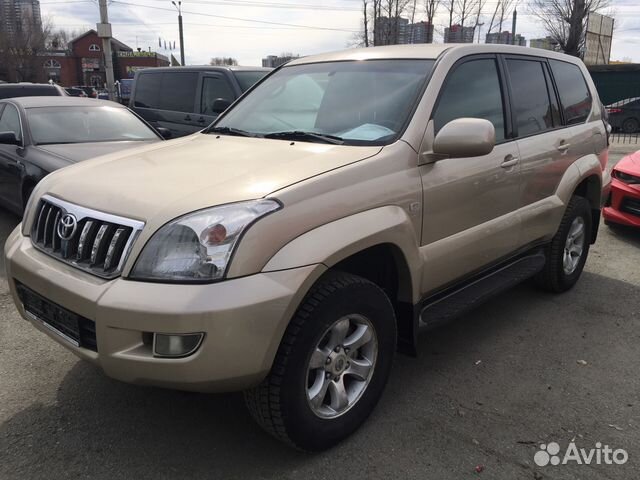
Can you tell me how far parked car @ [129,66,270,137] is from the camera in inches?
314

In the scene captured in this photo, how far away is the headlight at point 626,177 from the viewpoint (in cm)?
603

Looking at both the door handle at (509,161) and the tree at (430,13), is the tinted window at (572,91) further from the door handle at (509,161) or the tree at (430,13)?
the tree at (430,13)

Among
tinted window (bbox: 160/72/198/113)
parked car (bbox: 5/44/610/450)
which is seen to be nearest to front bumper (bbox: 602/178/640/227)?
parked car (bbox: 5/44/610/450)

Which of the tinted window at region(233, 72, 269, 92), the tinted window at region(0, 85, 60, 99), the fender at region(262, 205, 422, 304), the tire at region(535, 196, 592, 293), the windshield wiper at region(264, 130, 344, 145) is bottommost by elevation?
the tire at region(535, 196, 592, 293)

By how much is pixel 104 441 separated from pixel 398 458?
1.37 metres

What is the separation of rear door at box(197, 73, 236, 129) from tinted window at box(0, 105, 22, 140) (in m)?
2.39

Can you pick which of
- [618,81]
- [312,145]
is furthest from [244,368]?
[618,81]

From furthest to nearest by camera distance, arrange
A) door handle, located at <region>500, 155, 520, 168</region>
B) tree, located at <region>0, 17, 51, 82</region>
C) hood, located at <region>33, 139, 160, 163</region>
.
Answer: tree, located at <region>0, 17, 51, 82</region> → hood, located at <region>33, 139, 160, 163</region> → door handle, located at <region>500, 155, 520, 168</region>

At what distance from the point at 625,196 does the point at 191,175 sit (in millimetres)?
5275

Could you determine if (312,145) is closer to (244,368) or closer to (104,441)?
(244,368)

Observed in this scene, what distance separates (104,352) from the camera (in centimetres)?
221

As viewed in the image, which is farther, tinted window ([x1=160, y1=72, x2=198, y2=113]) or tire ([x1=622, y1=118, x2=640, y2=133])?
tire ([x1=622, y1=118, x2=640, y2=133])

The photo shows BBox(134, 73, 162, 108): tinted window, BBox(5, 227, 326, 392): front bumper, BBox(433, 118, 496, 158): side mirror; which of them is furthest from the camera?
BBox(134, 73, 162, 108): tinted window

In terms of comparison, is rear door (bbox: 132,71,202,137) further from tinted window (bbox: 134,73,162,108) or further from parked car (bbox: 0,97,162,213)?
parked car (bbox: 0,97,162,213)
